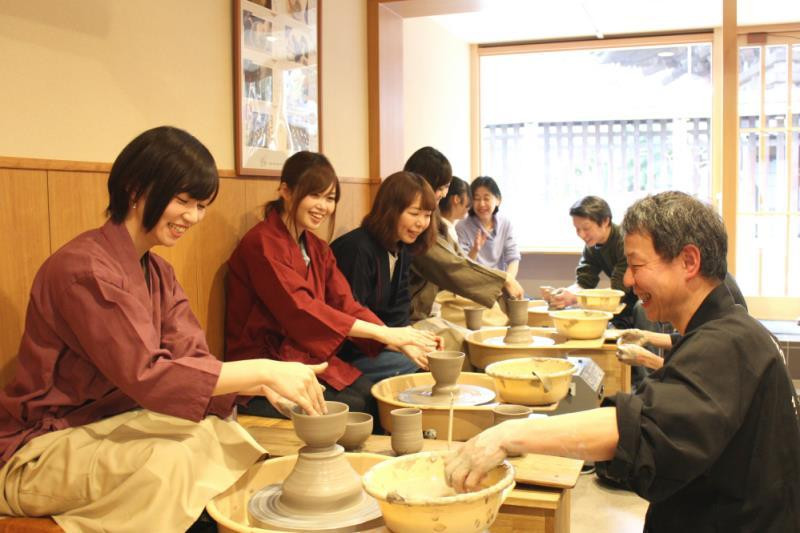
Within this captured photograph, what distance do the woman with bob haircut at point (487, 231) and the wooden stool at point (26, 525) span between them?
442 centimetres

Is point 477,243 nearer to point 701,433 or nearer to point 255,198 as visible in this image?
point 255,198

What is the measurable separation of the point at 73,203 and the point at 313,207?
3.12 feet

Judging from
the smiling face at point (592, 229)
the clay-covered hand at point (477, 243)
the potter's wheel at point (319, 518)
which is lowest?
the potter's wheel at point (319, 518)

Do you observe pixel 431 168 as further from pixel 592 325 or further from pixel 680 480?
pixel 680 480

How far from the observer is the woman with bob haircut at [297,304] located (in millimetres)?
3043

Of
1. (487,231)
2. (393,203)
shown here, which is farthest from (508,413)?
(487,231)

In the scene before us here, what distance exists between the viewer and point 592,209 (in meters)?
5.20

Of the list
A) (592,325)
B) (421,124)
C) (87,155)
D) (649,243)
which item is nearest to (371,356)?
(592,325)

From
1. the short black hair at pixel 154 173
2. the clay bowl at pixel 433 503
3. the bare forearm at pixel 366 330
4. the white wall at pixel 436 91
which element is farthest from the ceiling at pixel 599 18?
the clay bowl at pixel 433 503

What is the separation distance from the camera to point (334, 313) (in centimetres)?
308

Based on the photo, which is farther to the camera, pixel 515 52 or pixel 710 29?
pixel 515 52

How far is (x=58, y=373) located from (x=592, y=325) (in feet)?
8.22

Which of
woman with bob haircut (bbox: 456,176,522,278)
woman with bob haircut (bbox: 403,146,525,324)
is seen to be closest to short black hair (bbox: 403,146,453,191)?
woman with bob haircut (bbox: 403,146,525,324)

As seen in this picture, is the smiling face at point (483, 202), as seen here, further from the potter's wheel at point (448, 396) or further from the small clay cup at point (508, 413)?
the small clay cup at point (508, 413)
